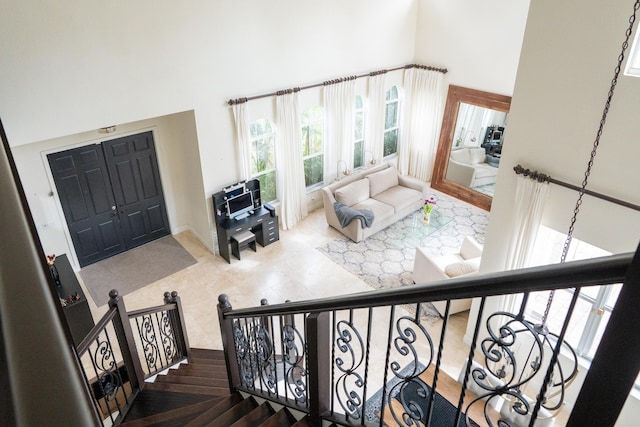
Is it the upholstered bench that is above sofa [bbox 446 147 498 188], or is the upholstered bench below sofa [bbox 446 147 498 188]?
below

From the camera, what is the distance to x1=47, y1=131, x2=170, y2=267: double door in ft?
22.2

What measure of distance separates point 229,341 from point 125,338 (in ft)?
→ 3.59

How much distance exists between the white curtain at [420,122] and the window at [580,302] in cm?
526

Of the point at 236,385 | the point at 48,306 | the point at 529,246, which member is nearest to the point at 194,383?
the point at 236,385

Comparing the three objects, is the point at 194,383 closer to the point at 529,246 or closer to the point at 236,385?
the point at 236,385

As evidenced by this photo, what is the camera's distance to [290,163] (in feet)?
26.7

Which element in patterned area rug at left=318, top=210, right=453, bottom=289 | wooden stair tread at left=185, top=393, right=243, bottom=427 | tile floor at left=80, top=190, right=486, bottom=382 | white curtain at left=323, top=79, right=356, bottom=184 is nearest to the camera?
wooden stair tread at left=185, top=393, right=243, bottom=427

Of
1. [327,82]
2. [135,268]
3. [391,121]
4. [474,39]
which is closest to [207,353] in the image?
[135,268]

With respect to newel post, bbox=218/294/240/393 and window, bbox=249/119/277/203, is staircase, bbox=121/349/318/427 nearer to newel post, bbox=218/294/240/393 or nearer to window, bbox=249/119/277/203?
newel post, bbox=218/294/240/393

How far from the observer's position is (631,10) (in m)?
3.55

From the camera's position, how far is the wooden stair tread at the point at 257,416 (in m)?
2.73

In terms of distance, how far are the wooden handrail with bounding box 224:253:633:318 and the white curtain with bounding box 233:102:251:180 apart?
A: 5.79m

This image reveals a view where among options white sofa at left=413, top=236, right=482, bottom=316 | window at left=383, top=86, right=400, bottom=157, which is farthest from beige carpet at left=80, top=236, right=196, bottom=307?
window at left=383, top=86, right=400, bottom=157

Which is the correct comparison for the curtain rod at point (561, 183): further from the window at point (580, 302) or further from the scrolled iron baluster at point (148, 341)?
the scrolled iron baluster at point (148, 341)
